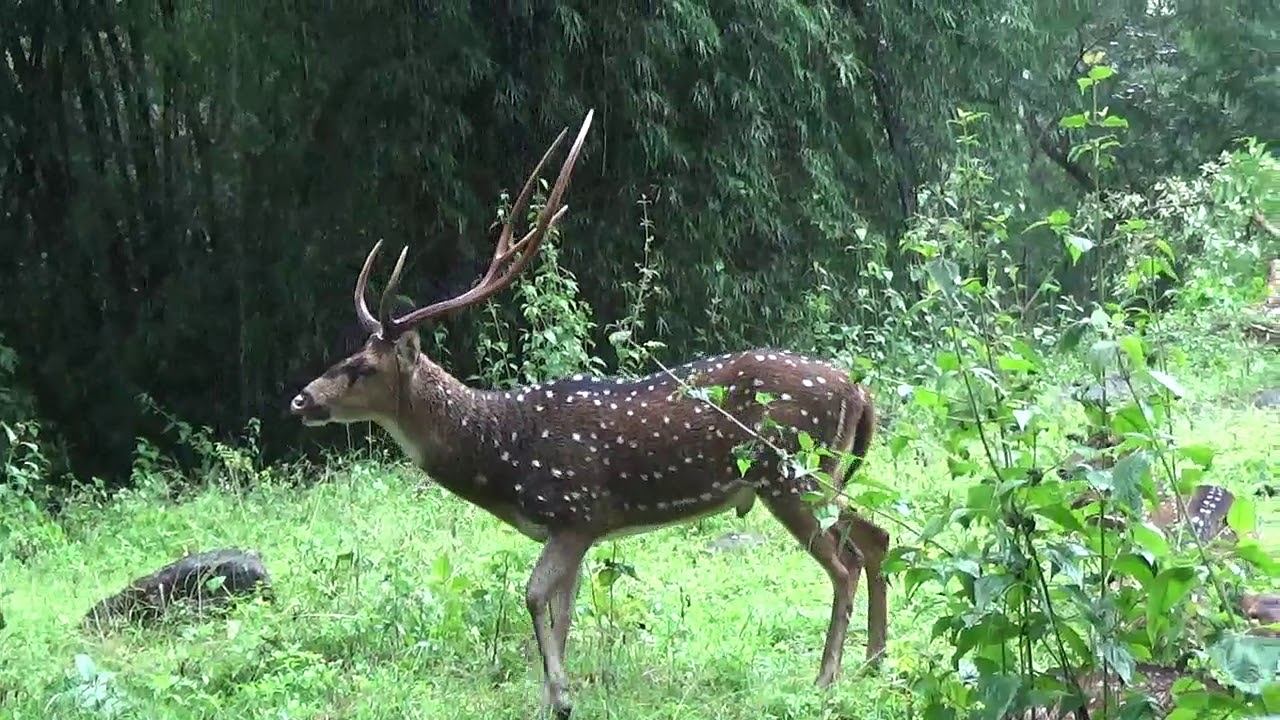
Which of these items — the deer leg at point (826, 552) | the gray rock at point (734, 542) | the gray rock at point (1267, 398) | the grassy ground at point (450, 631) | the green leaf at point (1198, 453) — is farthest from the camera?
the gray rock at point (1267, 398)

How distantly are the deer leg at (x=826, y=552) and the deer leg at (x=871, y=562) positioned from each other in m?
0.04

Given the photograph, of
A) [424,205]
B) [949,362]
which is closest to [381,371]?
[949,362]

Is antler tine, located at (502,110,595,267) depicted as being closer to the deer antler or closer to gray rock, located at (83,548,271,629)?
the deer antler

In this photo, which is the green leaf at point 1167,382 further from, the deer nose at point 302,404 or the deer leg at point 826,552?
the deer nose at point 302,404

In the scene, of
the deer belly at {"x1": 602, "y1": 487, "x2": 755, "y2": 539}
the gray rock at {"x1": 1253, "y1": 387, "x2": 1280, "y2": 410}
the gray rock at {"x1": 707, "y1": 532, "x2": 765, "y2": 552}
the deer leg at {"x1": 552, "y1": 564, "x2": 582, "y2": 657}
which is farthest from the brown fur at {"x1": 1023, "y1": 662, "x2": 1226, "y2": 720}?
the gray rock at {"x1": 1253, "y1": 387, "x2": 1280, "y2": 410}

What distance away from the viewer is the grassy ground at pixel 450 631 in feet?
11.1

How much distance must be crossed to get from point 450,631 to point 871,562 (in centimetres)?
122

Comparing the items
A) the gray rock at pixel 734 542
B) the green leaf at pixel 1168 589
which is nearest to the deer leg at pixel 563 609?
the gray rock at pixel 734 542

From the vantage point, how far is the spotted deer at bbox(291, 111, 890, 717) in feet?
11.9

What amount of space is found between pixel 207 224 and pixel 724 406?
5961 millimetres

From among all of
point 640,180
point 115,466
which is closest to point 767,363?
point 640,180

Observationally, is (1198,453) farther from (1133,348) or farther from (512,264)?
(512,264)

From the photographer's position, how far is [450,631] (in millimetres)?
3869

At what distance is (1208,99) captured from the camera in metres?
13.4
